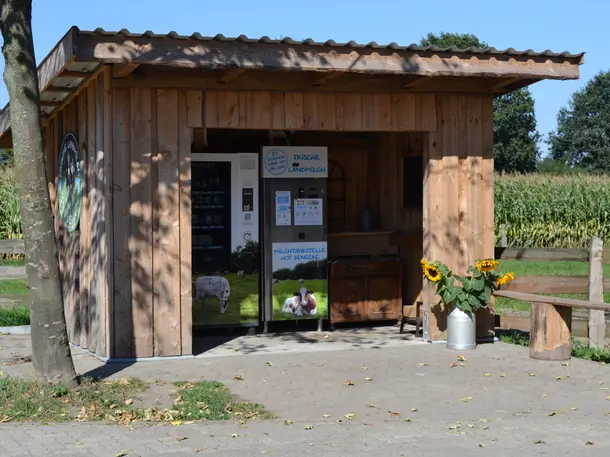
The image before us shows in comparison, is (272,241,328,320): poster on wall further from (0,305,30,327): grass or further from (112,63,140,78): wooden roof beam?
(0,305,30,327): grass

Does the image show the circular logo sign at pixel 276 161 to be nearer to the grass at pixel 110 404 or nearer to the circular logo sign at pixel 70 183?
the circular logo sign at pixel 70 183

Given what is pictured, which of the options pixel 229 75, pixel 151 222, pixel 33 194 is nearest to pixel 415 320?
pixel 151 222

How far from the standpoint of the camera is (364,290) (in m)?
13.1

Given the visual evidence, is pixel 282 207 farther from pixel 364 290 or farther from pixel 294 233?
pixel 364 290

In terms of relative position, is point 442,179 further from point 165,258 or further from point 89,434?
point 89,434

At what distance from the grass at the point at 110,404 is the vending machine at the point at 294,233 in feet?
12.3

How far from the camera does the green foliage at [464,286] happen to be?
11.0m

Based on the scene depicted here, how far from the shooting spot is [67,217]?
12.2m

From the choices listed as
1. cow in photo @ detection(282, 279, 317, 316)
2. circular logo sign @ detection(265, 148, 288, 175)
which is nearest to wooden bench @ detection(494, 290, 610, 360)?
cow in photo @ detection(282, 279, 317, 316)

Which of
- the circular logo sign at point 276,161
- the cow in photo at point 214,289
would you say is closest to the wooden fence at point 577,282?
the circular logo sign at point 276,161

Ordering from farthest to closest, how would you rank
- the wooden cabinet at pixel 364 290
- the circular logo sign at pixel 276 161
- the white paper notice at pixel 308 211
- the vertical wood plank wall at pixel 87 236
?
the wooden cabinet at pixel 364 290 → the white paper notice at pixel 308 211 → the circular logo sign at pixel 276 161 → the vertical wood plank wall at pixel 87 236

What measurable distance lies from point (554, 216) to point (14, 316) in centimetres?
1710

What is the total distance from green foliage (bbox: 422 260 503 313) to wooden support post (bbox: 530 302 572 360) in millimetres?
775

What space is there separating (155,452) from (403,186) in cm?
759
